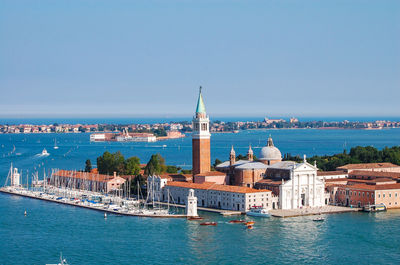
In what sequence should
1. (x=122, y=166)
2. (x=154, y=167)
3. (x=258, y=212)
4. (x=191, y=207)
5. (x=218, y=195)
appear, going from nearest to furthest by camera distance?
(x=258, y=212), (x=191, y=207), (x=218, y=195), (x=154, y=167), (x=122, y=166)

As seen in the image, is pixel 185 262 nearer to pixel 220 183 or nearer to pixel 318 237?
pixel 318 237

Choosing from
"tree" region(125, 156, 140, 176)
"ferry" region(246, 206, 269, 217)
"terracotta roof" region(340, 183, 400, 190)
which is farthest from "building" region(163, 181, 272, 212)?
"tree" region(125, 156, 140, 176)

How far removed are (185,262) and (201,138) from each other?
16036 millimetres

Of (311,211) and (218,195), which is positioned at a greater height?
(218,195)

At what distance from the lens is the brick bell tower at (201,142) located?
40531 millimetres

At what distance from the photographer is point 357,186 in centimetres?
3712

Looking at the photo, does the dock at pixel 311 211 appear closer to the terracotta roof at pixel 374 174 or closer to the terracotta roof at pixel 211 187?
the terracotta roof at pixel 211 187

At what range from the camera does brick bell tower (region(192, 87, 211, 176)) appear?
133ft

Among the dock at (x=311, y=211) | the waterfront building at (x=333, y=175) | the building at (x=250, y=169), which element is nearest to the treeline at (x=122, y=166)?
the building at (x=250, y=169)

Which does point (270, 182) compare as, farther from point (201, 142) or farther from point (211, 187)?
point (201, 142)

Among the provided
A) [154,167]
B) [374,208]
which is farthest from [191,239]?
[154,167]

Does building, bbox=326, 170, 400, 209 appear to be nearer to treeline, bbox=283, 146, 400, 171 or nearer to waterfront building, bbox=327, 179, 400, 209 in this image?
waterfront building, bbox=327, 179, 400, 209

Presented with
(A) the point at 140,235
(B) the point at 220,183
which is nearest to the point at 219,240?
(A) the point at 140,235

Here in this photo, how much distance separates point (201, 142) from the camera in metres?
40.6
